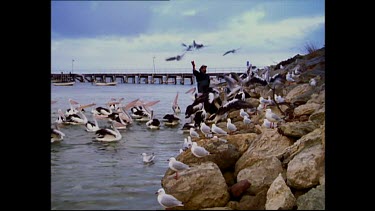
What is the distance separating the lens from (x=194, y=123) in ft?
7.37

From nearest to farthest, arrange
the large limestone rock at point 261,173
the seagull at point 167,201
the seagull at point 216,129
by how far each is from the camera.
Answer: the seagull at point 167,201 < the large limestone rock at point 261,173 < the seagull at point 216,129

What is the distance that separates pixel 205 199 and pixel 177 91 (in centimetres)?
49

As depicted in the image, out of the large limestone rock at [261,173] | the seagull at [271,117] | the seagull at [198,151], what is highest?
the seagull at [271,117]

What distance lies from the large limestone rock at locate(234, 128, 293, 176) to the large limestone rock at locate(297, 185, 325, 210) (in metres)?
0.27

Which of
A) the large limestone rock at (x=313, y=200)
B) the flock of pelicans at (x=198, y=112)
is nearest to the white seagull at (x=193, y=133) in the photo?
the flock of pelicans at (x=198, y=112)

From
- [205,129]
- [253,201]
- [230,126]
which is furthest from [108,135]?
[253,201]

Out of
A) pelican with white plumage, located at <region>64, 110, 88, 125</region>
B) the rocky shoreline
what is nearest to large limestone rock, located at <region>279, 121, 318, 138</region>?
the rocky shoreline

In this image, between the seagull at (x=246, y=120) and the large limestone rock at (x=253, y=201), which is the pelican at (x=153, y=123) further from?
the large limestone rock at (x=253, y=201)

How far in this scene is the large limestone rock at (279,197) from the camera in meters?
1.96

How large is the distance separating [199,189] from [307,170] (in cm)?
48

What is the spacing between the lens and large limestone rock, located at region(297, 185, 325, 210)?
1979 millimetres

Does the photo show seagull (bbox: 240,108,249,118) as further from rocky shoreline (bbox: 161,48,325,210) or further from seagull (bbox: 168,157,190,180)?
seagull (bbox: 168,157,190,180)
